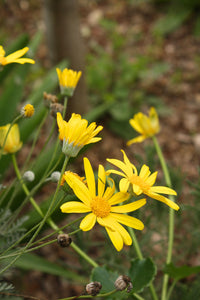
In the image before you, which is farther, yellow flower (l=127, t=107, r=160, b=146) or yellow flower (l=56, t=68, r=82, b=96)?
yellow flower (l=127, t=107, r=160, b=146)

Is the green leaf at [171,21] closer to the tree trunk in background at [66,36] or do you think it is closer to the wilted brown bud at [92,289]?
the tree trunk in background at [66,36]

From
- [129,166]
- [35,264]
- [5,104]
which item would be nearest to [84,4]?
[5,104]

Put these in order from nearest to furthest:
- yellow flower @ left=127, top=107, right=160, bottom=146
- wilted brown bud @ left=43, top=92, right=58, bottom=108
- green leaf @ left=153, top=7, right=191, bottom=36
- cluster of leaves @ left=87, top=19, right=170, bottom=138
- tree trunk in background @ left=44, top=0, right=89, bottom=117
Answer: wilted brown bud @ left=43, top=92, right=58, bottom=108 → yellow flower @ left=127, top=107, right=160, bottom=146 → tree trunk in background @ left=44, top=0, right=89, bottom=117 → cluster of leaves @ left=87, top=19, right=170, bottom=138 → green leaf @ left=153, top=7, right=191, bottom=36

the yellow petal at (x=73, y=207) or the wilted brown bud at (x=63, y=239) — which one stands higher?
the yellow petal at (x=73, y=207)

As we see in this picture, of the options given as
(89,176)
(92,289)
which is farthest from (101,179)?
(92,289)

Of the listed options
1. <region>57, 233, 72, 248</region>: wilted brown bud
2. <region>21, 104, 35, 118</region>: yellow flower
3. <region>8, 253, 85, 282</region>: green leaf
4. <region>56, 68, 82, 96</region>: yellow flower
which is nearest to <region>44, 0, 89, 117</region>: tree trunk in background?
<region>8, 253, 85, 282</region>: green leaf

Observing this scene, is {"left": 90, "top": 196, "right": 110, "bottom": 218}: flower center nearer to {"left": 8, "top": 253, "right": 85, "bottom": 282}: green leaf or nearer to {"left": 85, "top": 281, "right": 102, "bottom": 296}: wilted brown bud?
{"left": 85, "top": 281, "right": 102, "bottom": 296}: wilted brown bud

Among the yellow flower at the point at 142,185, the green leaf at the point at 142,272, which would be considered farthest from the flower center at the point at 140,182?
the green leaf at the point at 142,272
